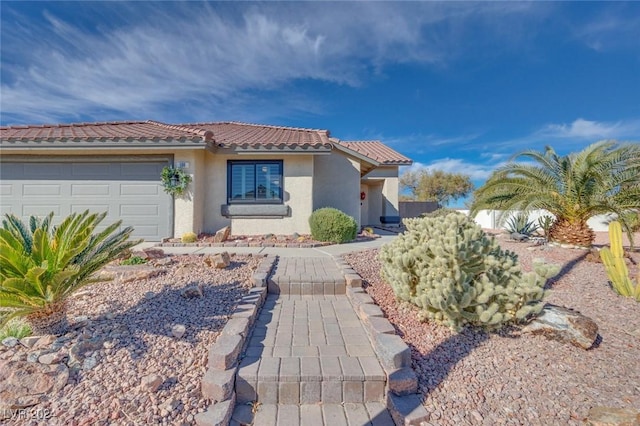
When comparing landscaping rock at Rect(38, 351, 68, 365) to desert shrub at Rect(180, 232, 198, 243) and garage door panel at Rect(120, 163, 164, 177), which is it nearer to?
desert shrub at Rect(180, 232, 198, 243)

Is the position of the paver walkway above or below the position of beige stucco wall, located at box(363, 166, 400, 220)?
below

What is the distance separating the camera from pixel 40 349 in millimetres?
2615

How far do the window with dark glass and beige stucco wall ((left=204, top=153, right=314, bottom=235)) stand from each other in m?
0.18

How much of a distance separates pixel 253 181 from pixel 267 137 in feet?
6.63

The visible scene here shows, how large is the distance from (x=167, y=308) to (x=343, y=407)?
268 centimetres

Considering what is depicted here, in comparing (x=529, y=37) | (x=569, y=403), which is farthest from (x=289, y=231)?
(x=529, y=37)

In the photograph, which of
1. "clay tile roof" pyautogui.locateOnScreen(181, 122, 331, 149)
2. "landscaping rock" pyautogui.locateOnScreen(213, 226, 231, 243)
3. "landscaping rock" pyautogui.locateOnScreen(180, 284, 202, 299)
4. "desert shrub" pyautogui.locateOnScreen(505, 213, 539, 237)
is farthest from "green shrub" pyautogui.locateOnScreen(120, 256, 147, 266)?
"desert shrub" pyautogui.locateOnScreen(505, 213, 539, 237)

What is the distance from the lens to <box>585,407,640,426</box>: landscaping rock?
2.10 metres

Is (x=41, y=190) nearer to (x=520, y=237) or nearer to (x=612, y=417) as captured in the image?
(x=612, y=417)

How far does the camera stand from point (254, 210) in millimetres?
9672

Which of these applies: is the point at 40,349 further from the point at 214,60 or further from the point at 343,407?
the point at 214,60

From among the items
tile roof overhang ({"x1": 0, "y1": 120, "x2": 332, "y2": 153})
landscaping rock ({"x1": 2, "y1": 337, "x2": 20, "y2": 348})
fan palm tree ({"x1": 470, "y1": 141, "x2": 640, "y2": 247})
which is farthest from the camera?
tile roof overhang ({"x1": 0, "y1": 120, "x2": 332, "y2": 153})

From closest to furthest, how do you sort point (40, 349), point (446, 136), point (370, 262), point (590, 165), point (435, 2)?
1. point (40, 349)
2. point (370, 262)
3. point (590, 165)
4. point (435, 2)
5. point (446, 136)

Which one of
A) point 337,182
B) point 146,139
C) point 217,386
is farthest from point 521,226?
point 146,139
